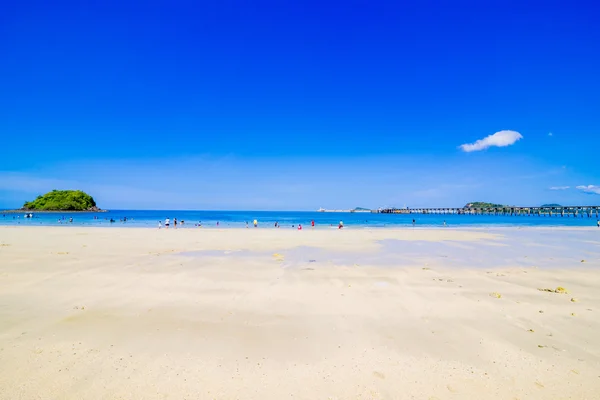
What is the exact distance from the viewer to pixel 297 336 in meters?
5.89

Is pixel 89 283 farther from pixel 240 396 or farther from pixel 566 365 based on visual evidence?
pixel 566 365

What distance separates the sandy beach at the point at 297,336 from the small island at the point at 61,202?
18400 cm

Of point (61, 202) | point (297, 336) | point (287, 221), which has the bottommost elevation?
point (287, 221)

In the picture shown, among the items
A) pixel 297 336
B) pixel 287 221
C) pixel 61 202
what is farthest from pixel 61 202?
pixel 297 336

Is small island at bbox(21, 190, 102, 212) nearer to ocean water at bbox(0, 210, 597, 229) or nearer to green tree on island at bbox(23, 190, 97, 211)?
green tree on island at bbox(23, 190, 97, 211)

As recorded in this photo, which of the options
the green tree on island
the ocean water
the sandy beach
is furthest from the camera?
the green tree on island

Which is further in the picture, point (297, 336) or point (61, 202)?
point (61, 202)

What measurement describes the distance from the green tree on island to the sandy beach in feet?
Result: 603

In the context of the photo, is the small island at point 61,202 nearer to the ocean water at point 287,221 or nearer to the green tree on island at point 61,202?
the green tree on island at point 61,202

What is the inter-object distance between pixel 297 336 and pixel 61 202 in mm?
196723

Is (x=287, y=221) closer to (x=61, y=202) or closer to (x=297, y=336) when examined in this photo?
(x=297, y=336)

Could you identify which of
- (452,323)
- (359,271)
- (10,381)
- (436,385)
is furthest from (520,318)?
(10,381)

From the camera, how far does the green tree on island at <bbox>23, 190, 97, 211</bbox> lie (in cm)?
15973

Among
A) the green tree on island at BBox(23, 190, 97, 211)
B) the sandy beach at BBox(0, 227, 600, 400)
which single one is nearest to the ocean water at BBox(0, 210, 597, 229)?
the sandy beach at BBox(0, 227, 600, 400)
